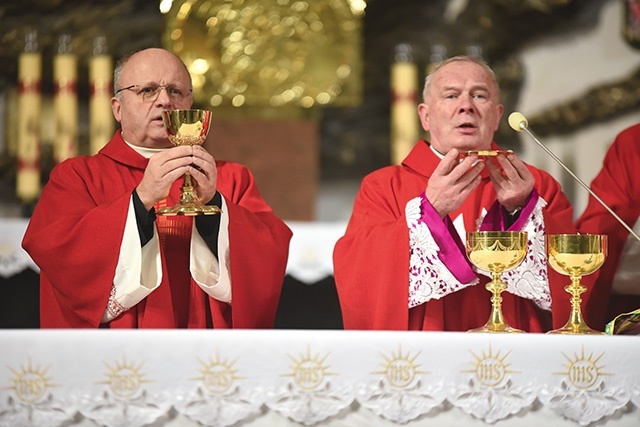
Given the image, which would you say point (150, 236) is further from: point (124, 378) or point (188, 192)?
point (124, 378)

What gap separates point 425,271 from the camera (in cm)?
360

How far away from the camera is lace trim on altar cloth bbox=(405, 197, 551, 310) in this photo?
3590mm

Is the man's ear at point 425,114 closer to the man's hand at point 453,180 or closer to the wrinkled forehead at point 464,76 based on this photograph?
the wrinkled forehead at point 464,76

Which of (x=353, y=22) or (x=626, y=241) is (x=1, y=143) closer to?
(x=353, y=22)

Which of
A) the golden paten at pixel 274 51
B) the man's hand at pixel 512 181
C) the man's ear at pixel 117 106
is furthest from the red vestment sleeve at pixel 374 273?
the golden paten at pixel 274 51

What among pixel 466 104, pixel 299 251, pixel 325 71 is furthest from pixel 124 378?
pixel 325 71

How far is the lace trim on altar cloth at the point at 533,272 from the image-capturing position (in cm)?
367

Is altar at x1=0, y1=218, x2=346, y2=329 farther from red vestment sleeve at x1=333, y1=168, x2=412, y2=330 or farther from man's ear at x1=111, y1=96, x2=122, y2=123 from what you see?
red vestment sleeve at x1=333, y1=168, x2=412, y2=330

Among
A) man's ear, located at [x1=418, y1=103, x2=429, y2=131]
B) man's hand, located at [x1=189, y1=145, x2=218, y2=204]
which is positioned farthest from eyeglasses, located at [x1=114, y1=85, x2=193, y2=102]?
man's ear, located at [x1=418, y1=103, x2=429, y2=131]

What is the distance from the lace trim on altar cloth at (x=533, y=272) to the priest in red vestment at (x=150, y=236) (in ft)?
2.61

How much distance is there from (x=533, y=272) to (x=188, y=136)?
123 centimetres

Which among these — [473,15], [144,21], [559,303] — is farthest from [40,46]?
[559,303]

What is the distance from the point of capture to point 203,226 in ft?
12.0

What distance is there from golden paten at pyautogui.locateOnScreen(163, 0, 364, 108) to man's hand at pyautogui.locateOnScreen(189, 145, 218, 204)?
387 centimetres
